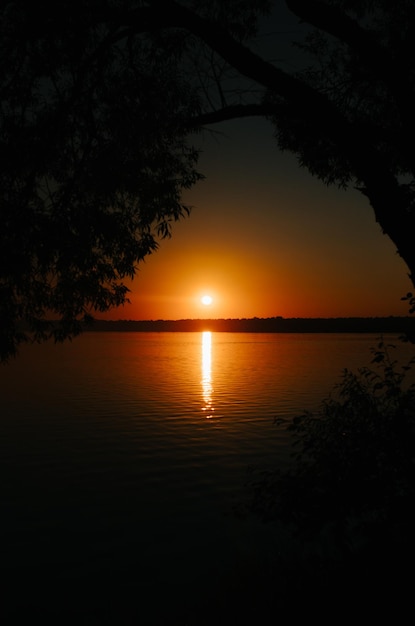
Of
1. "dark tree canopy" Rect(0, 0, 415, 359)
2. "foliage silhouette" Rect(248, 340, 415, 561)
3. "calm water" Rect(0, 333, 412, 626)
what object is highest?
"dark tree canopy" Rect(0, 0, 415, 359)

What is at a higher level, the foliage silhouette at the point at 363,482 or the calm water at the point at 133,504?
the foliage silhouette at the point at 363,482

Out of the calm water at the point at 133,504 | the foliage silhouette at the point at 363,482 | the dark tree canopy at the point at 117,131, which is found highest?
the dark tree canopy at the point at 117,131

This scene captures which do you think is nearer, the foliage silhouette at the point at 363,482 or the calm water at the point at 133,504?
the foliage silhouette at the point at 363,482

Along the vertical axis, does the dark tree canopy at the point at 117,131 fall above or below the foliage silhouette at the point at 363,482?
above

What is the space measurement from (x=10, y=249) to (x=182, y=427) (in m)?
17.7

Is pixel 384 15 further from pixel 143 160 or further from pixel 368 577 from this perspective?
pixel 368 577

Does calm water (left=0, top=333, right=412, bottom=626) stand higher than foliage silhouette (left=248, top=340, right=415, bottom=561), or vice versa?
foliage silhouette (left=248, top=340, right=415, bottom=561)

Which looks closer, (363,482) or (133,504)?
(363,482)

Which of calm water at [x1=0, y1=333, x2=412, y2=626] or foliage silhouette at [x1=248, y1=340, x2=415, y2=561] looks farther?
calm water at [x1=0, y1=333, x2=412, y2=626]

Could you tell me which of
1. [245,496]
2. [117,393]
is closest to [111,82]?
[245,496]

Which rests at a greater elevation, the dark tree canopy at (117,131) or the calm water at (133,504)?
the dark tree canopy at (117,131)

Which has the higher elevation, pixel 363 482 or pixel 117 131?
pixel 117 131

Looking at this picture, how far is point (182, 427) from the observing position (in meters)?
24.6

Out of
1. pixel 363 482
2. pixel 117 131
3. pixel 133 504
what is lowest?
pixel 133 504
